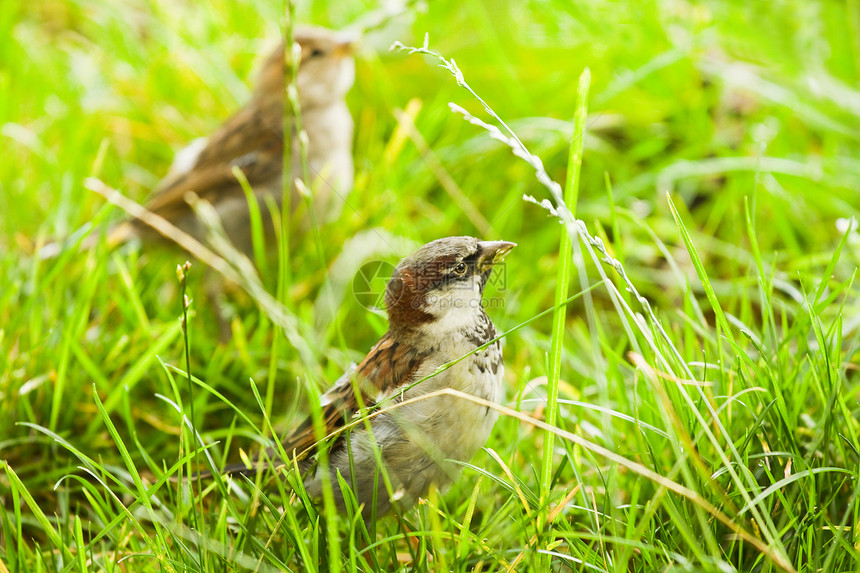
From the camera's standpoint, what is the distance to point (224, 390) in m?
3.06

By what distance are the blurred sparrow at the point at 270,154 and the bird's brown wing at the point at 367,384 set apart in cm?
173

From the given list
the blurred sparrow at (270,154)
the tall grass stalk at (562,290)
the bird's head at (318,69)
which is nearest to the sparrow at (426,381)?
the tall grass stalk at (562,290)

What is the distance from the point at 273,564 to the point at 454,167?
8.64 ft

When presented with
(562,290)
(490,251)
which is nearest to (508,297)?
(490,251)

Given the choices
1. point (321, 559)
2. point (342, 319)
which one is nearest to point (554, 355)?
point (321, 559)

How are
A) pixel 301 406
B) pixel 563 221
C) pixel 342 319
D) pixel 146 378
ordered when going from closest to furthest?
pixel 563 221 → pixel 301 406 → pixel 146 378 → pixel 342 319

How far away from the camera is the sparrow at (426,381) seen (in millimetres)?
2059

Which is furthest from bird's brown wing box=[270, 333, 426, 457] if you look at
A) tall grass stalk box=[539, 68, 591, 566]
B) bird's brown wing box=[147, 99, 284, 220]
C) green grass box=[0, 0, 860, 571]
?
bird's brown wing box=[147, 99, 284, 220]

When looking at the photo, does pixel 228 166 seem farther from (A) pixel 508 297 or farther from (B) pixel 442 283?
(B) pixel 442 283

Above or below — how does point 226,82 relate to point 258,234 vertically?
above

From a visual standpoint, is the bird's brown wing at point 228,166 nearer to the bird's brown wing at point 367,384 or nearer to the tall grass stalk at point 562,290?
the bird's brown wing at point 367,384

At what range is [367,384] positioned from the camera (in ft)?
7.23

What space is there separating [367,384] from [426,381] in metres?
0.20

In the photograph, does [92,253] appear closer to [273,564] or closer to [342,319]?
[342,319]
